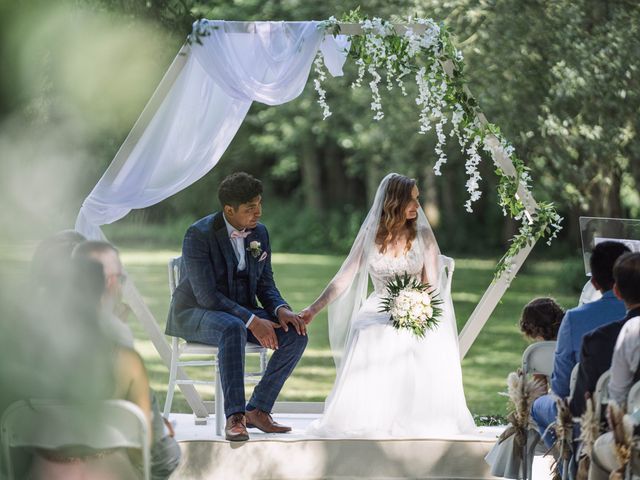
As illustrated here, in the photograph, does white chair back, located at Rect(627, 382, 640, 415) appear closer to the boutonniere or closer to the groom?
the groom

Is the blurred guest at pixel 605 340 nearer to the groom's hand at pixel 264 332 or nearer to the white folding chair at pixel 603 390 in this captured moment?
the white folding chair at pixel 603 390

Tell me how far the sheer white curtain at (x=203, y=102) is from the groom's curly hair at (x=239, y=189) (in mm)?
396

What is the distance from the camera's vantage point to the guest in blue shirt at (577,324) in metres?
4.59

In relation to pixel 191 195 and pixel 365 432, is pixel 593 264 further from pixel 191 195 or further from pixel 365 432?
pixel 191 195

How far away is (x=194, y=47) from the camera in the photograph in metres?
6.29

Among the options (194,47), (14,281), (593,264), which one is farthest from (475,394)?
(14,281)

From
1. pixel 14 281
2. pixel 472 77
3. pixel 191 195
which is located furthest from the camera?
pixel 191 195

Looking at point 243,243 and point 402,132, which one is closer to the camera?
point 243,243

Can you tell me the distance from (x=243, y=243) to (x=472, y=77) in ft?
22.2

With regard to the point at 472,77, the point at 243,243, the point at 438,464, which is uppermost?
the point at 472,77

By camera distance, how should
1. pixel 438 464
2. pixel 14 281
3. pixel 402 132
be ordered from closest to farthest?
pixel 14 281 < pixel 438 464 < pixel 402 132

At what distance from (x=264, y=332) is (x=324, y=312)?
13.4 metres

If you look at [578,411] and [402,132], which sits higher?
[402,132]

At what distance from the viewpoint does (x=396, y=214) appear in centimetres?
614
